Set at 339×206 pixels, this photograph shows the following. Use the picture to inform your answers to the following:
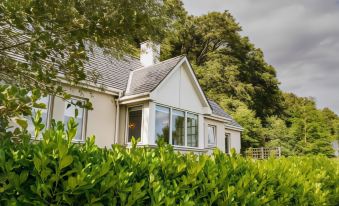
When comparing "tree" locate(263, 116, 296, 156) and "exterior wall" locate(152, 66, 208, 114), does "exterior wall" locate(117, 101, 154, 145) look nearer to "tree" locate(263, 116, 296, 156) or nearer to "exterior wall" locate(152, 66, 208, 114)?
"exterior wall" locate(152, 66, 208, 114)

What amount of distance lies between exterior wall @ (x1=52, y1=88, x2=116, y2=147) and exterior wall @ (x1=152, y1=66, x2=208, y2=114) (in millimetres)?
2283

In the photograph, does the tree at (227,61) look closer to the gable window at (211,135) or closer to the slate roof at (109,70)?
the gable window at (211,135)

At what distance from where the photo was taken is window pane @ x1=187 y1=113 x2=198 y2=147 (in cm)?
1522

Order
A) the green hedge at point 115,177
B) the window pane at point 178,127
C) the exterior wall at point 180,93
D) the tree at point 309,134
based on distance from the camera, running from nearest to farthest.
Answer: the green hedge at point 115,177, the exterior wall at point 180,93, the window pane at point 178,127, the tree at point 309,134

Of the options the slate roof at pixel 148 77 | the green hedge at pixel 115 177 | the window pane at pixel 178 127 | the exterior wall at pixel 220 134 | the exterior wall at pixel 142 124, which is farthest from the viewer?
the exterior wall at pixel 220 134

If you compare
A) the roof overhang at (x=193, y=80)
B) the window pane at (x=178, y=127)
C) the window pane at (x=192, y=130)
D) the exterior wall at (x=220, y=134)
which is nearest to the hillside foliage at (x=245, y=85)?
the exterior wall at (x=220, y=134)

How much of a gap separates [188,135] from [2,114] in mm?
13098

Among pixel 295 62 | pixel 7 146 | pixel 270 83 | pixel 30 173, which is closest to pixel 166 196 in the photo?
pixel 30 173

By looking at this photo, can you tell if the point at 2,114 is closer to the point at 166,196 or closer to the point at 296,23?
the point at 166,196

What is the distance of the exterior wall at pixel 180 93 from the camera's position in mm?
13707

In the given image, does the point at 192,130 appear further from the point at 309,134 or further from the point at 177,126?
the point at 309,134

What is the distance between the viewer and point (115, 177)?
6.68 feet

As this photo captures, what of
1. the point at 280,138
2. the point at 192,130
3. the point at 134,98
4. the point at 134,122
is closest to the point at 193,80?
the point at 192,130

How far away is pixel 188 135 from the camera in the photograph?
15.2 meters
